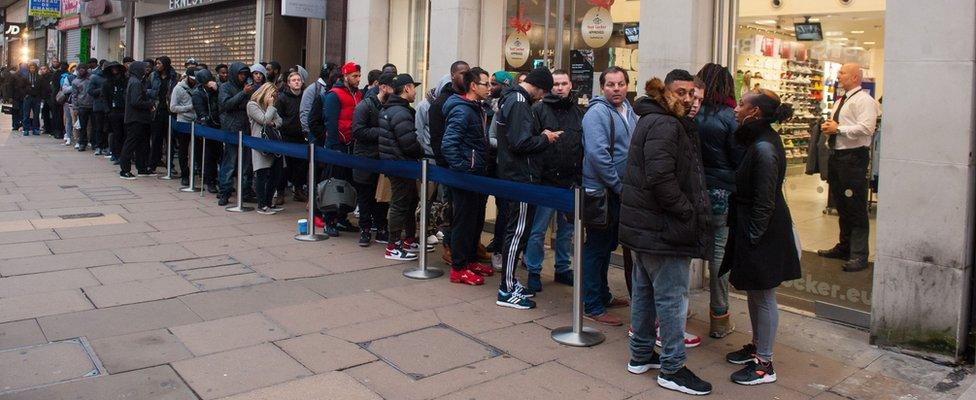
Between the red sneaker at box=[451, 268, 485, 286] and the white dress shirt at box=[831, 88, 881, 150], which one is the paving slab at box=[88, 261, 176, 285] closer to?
the red sneaker at box=[451, 268, 485, 286]

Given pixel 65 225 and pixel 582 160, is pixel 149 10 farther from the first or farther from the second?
pixel 582 160

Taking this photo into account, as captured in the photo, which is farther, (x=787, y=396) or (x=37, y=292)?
(x=37, y=292)

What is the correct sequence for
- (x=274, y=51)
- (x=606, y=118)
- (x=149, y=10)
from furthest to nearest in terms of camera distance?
(x=149, y=10)
(x=274, y=51)
(x=606, y=118)

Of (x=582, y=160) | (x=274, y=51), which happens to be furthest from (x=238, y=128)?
(x=582, y=160)

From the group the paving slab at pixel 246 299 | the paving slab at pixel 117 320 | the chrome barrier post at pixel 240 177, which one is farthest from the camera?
the chrome barrier post at pixel 240 177

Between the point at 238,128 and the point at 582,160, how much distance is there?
6092 mm

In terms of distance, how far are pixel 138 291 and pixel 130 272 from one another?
2.34 feet

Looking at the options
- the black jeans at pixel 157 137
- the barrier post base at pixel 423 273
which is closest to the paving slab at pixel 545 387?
the barrier post base at pixel 423 273

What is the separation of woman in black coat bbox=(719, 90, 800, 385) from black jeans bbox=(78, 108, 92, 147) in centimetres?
1527

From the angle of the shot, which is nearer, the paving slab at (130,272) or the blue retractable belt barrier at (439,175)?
the blue retractable belt barrier at (439,175)

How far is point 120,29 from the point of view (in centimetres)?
2497

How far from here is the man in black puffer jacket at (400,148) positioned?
7816mm

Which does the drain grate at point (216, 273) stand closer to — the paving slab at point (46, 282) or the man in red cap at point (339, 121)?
the paving slab at point (46, 282)

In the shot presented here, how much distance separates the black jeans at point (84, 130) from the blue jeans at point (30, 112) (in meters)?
4.16
